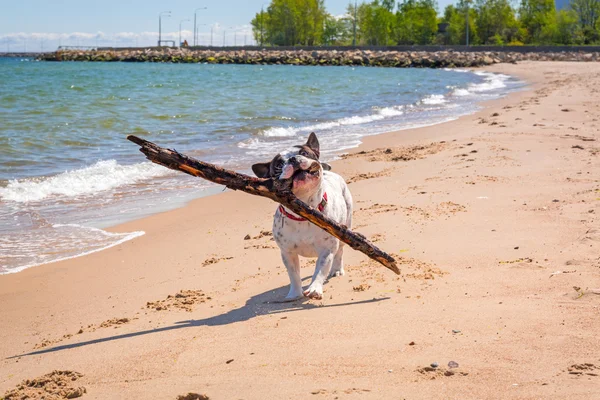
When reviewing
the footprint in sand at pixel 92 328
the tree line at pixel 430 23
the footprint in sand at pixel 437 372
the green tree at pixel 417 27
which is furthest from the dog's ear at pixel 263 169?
the green tree at pixel 417 27

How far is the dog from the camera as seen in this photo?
496cm

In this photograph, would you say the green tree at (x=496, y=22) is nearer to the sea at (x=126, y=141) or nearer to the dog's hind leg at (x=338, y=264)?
the sea at (x=126, y=141)

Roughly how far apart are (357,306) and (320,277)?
0.39 meters

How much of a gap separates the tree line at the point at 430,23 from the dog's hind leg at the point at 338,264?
329 ft

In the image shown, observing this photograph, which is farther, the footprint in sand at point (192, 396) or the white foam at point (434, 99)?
the white foam at point (434, 99)

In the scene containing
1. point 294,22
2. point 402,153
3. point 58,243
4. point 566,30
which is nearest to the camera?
point 58,243

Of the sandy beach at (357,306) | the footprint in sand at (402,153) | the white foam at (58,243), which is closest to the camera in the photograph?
the sandy beach at (357,306)

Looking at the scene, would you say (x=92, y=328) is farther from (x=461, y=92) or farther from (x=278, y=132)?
(x=461, y=92)

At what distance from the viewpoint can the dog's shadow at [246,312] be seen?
4.75m

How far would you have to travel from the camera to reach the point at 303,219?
515 cm

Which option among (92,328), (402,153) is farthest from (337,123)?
(92,328)

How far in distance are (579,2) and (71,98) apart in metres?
96.0

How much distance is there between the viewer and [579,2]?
105062 mm

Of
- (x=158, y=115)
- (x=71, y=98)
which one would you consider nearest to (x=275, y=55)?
(x=71, y=98)
